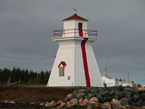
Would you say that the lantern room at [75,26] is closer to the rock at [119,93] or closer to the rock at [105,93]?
the rock at [105,93]

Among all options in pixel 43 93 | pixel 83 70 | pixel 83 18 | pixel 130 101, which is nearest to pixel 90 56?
pixel 83 70

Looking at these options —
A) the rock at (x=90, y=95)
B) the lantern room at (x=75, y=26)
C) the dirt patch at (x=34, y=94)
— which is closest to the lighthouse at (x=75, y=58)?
the lantern room at (x=75, y=26)

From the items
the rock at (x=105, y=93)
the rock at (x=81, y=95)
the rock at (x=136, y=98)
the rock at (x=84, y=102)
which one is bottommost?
the rock at (x=84, y=102)

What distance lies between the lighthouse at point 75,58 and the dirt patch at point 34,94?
10.0 ft

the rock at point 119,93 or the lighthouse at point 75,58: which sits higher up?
the lighthouse at point 75,58

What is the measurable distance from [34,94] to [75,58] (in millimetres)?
6310

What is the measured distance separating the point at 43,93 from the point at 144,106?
10238mm

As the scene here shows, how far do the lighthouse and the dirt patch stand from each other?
10.0 feet

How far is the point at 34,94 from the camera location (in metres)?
26.5

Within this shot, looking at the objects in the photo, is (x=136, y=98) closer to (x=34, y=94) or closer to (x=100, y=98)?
(x=100, y=98)

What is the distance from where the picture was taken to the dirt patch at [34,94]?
25688 millimetres

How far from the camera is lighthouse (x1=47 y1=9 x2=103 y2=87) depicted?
96.2 ft

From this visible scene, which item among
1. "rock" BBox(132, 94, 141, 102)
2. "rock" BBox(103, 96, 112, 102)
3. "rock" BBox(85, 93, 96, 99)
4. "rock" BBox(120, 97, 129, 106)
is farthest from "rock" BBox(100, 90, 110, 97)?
"rock" BBox(132, 94, 141, 102)

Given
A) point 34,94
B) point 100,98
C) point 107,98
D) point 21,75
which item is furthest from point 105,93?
point 21,75
